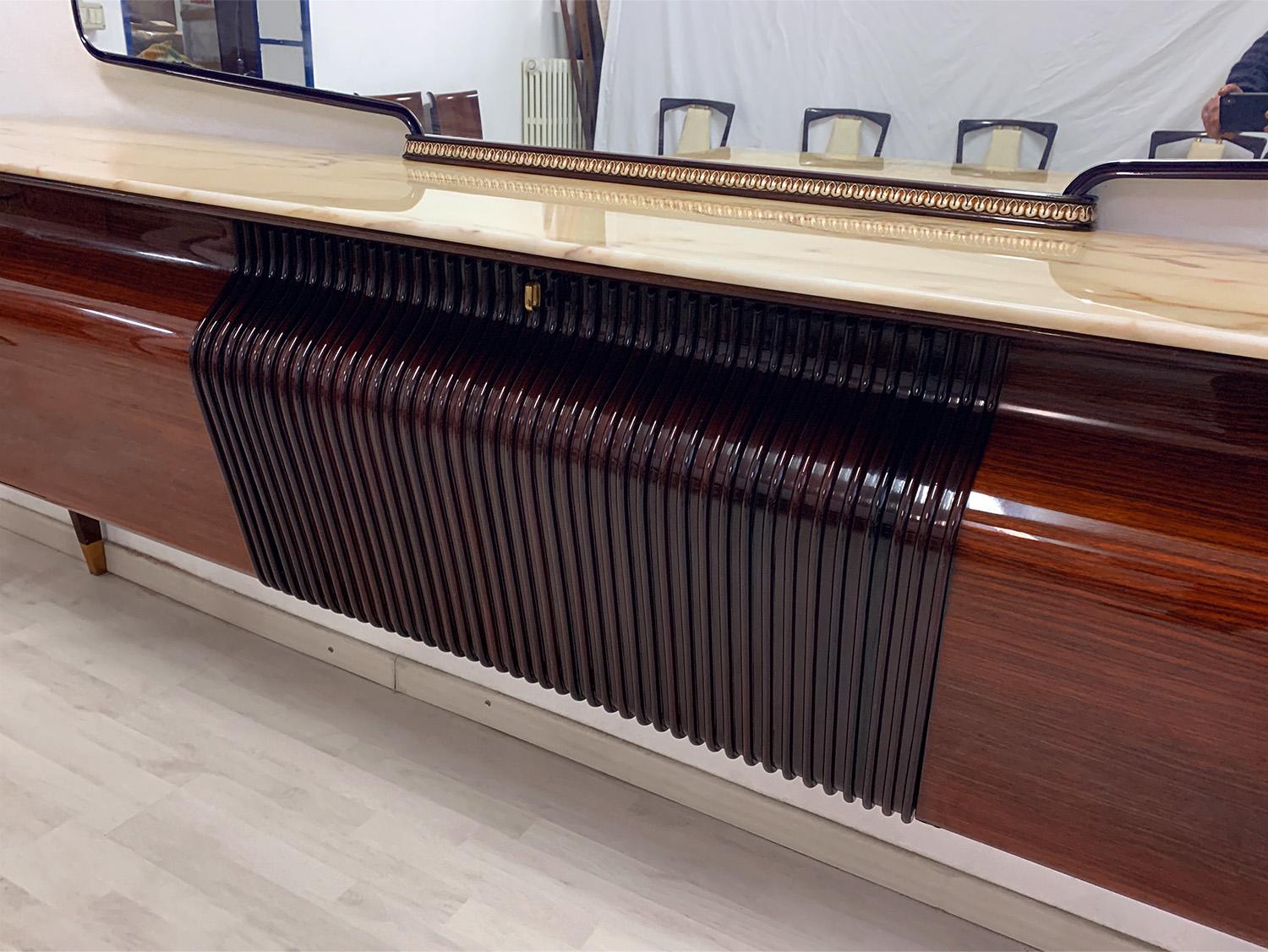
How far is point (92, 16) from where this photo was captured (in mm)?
1758

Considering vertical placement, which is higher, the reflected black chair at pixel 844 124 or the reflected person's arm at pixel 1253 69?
the reflected person's arm at pixel 1253 69

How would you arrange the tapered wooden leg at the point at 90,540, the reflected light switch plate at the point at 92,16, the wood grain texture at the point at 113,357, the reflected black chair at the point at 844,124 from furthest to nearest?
1. the tapered wooden leg at the point at 90,540
2. the reflected light switch plate at the point at 92,16
3. the wood grain texture at the point at 113,357
4. the reflected black chair at the point at 844,124

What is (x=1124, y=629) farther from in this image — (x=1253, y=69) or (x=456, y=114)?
(x=456, y=114)

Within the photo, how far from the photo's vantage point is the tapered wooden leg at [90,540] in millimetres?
2191

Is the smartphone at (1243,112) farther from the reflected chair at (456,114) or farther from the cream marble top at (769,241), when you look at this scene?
the reflected chair at (456,114)

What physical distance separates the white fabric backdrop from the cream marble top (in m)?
0.11

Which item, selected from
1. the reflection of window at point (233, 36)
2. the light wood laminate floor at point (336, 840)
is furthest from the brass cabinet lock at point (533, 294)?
the light wood laminate floor at point (336, 840)

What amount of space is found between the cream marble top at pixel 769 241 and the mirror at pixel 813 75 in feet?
0.23

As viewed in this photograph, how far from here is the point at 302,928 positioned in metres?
1.37

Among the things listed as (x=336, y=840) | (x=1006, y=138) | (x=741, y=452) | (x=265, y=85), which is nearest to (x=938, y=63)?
(x=1006, y=138)

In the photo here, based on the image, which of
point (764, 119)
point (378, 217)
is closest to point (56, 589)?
point (378, 217)

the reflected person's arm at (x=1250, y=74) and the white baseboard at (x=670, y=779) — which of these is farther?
the white baseboard at (x=670, y=779)

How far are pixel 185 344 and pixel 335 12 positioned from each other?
1.82 ft

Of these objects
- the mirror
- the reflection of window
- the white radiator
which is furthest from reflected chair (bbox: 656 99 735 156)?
the reflection of window
